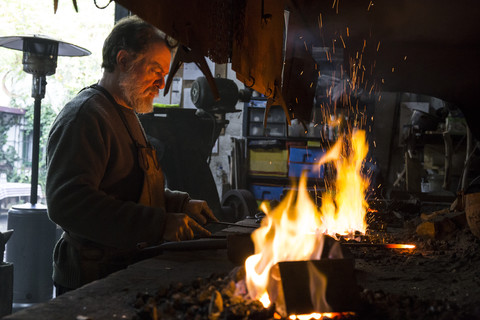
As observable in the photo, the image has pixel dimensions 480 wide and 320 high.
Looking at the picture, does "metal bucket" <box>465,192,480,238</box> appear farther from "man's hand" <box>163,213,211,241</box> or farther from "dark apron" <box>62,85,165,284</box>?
"dark apron" <box>62,85,165,284</box>

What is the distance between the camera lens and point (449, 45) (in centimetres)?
409

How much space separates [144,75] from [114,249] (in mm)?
1089

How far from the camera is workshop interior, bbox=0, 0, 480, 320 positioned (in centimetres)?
166

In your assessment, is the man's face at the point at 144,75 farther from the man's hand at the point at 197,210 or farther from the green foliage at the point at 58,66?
the green foliage at the point at 58,66

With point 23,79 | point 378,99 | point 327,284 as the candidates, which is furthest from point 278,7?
point 23,79

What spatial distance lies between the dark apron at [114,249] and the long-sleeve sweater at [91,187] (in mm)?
39

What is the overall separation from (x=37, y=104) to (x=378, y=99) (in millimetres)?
7046

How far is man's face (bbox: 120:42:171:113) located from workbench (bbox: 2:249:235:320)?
1.01 meters

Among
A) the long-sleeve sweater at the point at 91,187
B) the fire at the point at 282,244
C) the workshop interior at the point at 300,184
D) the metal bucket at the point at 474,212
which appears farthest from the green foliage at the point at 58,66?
the metal bucket at the point at 474,212

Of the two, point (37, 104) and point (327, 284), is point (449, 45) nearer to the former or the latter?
point (327, 284)

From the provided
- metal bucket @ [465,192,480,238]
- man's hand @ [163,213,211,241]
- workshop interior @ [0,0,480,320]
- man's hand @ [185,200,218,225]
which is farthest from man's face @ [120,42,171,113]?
metal bucket @ [465,192,480,238]

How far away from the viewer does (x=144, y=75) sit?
2.87m

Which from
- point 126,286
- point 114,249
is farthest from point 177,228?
point 126,286

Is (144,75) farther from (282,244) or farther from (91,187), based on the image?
(282,244)
